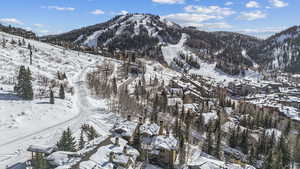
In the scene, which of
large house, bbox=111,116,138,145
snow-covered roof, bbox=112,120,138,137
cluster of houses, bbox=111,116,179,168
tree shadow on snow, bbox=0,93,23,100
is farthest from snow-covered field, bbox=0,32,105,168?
cluster of houses, bbox=111,116,179,168

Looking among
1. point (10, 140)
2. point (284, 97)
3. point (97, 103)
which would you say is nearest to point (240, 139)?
point (97, 103)

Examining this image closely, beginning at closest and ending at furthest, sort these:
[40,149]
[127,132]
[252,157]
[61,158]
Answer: [61,158] < [40,149] < [127,132] < [252,157]

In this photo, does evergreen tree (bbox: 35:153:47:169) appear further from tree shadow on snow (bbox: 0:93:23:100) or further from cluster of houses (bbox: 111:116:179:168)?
tree shadow on snow (bbox: 0:93:23:100)

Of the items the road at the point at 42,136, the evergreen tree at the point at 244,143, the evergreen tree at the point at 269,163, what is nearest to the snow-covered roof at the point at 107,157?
the road at the point at 42,136

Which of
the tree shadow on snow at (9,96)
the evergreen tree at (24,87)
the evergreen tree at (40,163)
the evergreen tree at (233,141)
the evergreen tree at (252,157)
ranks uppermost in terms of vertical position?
the evergreen tree at (24,87)

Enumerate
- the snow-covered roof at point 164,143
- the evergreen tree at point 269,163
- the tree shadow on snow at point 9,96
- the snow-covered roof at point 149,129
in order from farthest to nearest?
1. the tree shadow on snow at point 9,96
2. the evergreen tree at point 269,163
3. the snow-covered roof at point 149,129
4. the snow-covered roof at point 164,143

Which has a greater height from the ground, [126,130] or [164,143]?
[126,130]

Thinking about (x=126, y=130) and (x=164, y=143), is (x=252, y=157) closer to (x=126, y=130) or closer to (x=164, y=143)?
(x=164, y=143)

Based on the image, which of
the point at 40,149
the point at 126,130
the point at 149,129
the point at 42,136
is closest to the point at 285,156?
the point at 149,129

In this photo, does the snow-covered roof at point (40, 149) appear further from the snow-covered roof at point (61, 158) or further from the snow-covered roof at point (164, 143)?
the snow-covered roof at point (164, 143)

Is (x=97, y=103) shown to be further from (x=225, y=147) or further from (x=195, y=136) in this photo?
(x=225, y=147)
